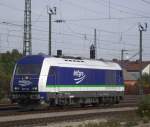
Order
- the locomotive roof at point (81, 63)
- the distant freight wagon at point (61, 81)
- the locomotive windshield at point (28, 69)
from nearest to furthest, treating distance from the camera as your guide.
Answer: the distant freight wagon at point (61, 81)
the locomotive windshield at point (28, 69)
the locomotive roof at point (81, 63)

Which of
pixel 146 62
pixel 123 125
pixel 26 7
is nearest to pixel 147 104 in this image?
pixel 123 125

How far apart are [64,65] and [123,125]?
43.4 feet

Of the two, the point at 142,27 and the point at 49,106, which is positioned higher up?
the point at 142,27

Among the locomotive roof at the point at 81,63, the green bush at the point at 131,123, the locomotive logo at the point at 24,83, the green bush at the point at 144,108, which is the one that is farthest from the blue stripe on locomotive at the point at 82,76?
the green bush at the point at 131,123

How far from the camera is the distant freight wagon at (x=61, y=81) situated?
32.7 m

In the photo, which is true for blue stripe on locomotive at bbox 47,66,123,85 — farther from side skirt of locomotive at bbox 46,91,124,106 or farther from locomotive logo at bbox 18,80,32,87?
locomotive logo at bbox 18,80,32,87

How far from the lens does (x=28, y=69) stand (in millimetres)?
33719

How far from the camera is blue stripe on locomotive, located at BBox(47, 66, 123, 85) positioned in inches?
1334

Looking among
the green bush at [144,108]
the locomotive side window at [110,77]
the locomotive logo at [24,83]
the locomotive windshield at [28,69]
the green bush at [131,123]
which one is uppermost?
the locomotive windshield at [28,69]

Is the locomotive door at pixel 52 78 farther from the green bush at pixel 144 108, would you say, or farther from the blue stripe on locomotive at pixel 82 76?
the green bush at pixel 144 108

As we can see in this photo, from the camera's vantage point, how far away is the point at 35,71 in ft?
109

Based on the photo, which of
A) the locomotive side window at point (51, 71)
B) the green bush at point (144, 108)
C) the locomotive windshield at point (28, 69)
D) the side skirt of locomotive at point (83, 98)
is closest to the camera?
the green bush at point (144, 108)

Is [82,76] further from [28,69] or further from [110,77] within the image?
[28,69]

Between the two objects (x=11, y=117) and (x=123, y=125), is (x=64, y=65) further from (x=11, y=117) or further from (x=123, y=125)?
(x=123, y=125)
